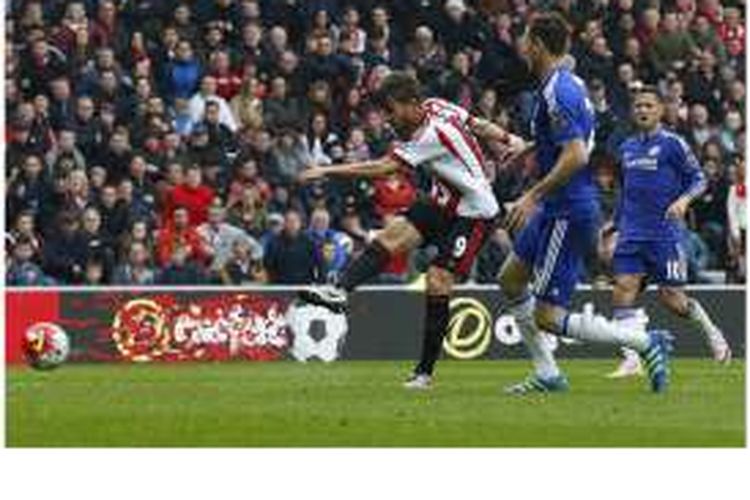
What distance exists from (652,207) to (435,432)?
16.4 ft

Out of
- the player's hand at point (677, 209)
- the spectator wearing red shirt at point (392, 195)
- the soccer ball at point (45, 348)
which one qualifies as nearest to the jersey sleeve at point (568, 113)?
the player's hand at point (677, 209)

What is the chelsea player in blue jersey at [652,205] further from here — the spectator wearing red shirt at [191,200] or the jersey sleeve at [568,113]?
the spectator wearing red shirt at [191,200]

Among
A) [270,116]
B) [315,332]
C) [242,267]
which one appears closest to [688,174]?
[315,332]

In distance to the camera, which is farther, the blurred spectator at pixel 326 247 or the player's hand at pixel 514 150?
the blurred spectator at pixel 326 247

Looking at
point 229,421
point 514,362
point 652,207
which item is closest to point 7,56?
point 514,362

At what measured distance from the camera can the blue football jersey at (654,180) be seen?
1736 centimetres

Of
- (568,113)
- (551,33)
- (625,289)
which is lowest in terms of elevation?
(625,289)

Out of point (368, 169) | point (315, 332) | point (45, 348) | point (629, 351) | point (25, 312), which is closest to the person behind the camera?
point (368, 169)

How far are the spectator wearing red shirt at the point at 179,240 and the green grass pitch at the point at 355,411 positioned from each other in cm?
432

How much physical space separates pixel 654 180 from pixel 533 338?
2.44 meters

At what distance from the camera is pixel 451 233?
1572cm

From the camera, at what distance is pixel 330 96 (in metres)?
25.7

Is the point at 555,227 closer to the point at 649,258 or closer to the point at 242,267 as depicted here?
the point at 649,258
